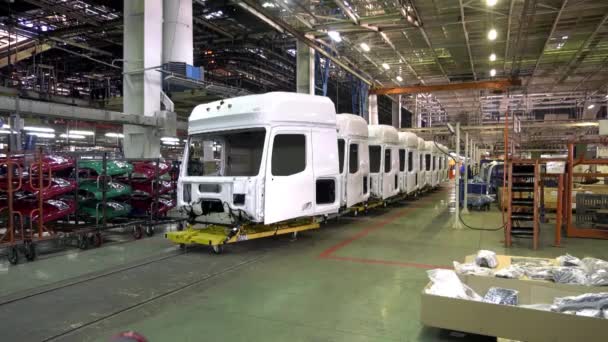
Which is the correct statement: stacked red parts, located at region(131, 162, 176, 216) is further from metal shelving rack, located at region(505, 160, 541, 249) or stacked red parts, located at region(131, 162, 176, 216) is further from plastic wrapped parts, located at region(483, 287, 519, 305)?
metal shelving rack, located at region(505, 160, 541, 249)

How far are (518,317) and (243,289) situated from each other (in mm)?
3016

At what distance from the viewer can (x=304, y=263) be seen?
6160mm

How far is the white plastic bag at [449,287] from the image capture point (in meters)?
3.46

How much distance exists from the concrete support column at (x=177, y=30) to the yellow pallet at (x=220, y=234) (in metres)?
5.03

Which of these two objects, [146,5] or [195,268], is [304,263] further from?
[146,5]

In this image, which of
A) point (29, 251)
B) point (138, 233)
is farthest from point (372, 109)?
point (29, 251)

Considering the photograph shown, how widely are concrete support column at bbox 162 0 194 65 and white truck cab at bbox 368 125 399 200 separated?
571 centimetres

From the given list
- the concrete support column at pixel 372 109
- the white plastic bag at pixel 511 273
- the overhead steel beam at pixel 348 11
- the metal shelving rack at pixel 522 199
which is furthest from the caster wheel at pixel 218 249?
the concrete support column at pixel 372 109

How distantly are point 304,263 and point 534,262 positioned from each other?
311 centimetres

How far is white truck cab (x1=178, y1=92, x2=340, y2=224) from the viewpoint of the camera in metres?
6.43

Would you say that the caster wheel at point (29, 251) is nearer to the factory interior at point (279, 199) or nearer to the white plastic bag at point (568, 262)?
the factory interior at point (279, 199)

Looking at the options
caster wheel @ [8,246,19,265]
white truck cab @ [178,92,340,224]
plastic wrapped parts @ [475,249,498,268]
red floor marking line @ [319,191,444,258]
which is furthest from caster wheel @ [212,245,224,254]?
plastic wrapped parts @ [475,249,498,268]

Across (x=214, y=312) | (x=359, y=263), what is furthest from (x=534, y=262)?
(x=214, y=312)

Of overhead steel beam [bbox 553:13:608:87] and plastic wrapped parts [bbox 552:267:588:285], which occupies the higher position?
overhead steel beam [bbox 553:13:608:87]
